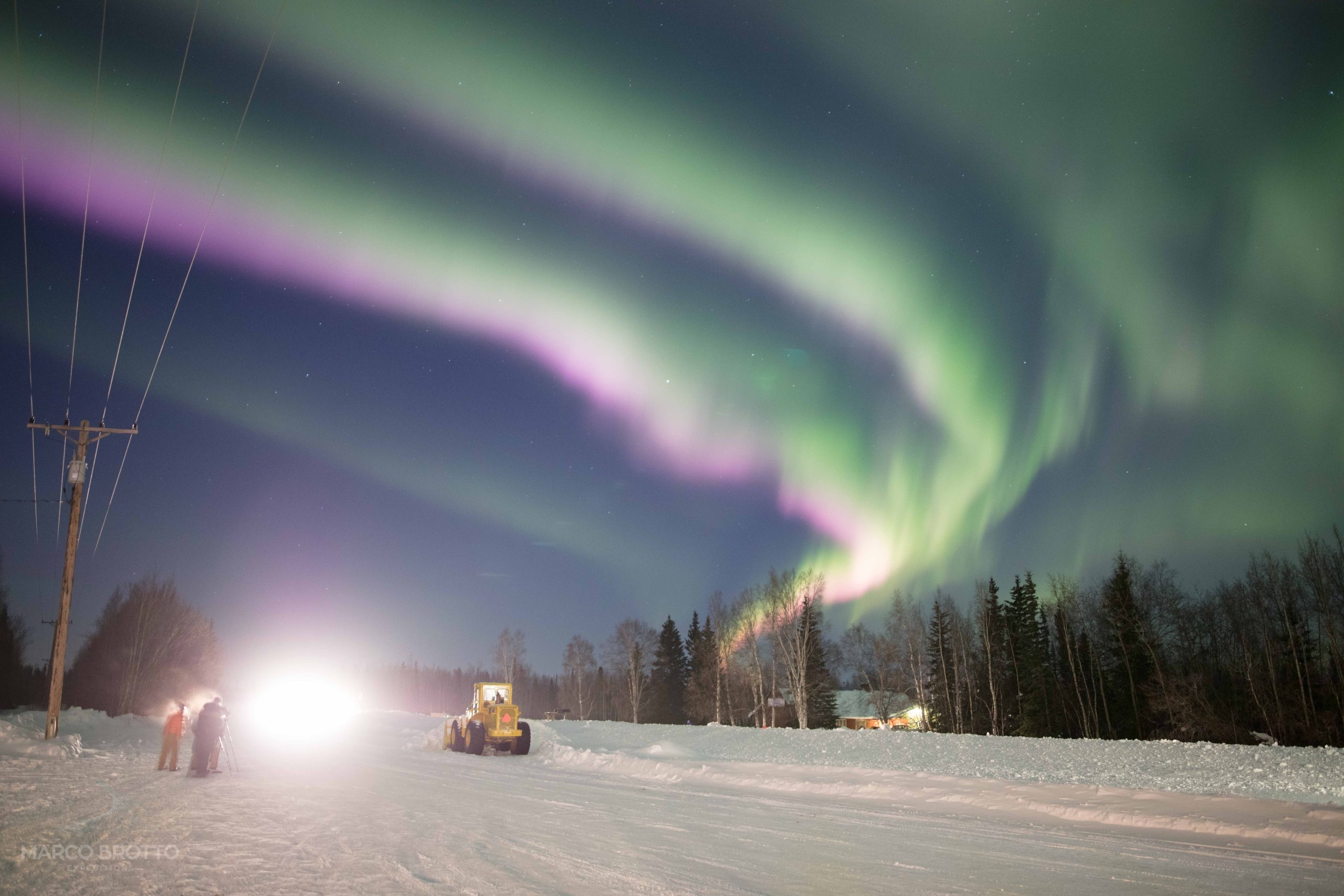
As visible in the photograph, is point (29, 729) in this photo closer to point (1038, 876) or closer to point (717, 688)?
point (1038, 876)

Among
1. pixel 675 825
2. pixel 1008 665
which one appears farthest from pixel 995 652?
pixel 675 825

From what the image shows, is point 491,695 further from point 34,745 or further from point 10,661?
point 10,661

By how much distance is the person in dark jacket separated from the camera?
17828 mm

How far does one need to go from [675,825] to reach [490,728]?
67.4ft

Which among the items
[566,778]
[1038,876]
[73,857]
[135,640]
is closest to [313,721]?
[135,640]

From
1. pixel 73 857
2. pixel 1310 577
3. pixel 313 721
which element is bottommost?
pixel 313 721

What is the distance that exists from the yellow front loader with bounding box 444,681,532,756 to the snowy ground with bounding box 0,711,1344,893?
11.7ft

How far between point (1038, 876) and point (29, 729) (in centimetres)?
3214

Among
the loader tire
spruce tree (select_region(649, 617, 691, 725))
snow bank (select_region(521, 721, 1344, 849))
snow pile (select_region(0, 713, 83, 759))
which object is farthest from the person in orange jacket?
spruce tree (select_region(649, 617, 691, 725))

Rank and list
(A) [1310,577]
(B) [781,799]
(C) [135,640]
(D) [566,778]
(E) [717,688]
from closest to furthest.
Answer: (B) [781,799] → (D) [566,778] → (A) [1310,577] → (C) [135,640] → (E) [717,688]

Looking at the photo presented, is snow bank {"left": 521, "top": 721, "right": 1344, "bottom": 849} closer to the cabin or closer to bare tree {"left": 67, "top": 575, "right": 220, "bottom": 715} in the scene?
the cabin

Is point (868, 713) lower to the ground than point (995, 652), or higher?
lower

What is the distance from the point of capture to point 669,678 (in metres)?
83.0

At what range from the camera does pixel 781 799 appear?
18516 mm
